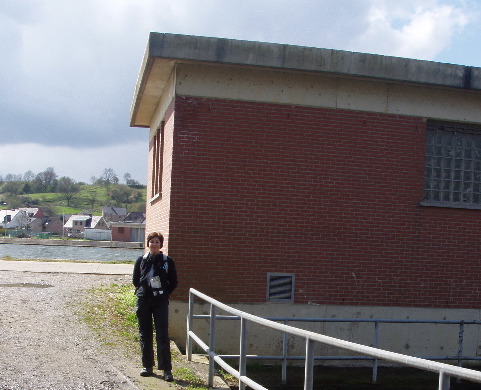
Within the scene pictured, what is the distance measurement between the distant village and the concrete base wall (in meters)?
97.2

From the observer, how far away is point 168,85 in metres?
11.5

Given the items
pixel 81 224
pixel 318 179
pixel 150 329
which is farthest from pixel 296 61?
pixel 81 224

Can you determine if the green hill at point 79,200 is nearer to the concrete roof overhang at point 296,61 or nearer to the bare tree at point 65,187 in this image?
the bare tree at point 65,187

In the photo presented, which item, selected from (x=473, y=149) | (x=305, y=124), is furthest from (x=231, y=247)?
(x=473, y=149)

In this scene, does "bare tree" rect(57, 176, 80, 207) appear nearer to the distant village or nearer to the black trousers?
the distant village

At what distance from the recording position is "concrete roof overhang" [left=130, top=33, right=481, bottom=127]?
9.86 meters

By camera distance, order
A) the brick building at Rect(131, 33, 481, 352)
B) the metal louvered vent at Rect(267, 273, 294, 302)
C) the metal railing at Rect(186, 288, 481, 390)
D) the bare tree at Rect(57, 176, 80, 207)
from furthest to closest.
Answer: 1. the bare tree at Rect(57, 176, 80, 207)
2. the metal louvered vent at Rect(267, 273, 294, 302)
3. the brick building at Rect(131, 33, 481, 352)
4. the metal railing at Rect(186, 288, 481, 390)

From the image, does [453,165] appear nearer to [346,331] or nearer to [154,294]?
[346,331]

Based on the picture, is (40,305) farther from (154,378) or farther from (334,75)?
(334,75)

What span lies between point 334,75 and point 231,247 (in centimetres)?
309

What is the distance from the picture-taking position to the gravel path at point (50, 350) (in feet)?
22.3

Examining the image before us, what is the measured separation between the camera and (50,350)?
7996 mm

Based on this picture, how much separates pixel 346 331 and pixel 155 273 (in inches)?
173

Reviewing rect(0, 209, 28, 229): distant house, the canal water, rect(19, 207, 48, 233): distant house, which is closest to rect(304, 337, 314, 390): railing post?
the canal water
